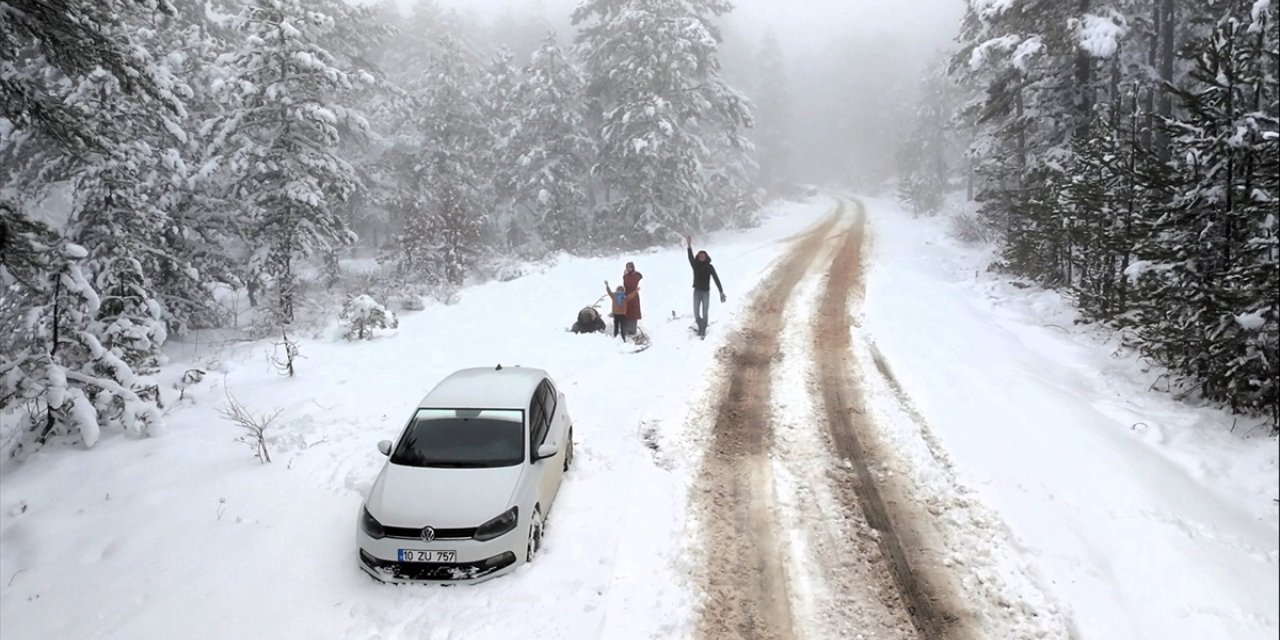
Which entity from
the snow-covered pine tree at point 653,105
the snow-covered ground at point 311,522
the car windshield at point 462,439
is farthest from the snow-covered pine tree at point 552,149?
the car windshield at point 462,439

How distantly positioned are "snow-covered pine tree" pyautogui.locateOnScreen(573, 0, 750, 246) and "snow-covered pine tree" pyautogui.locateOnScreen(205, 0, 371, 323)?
12357 mm

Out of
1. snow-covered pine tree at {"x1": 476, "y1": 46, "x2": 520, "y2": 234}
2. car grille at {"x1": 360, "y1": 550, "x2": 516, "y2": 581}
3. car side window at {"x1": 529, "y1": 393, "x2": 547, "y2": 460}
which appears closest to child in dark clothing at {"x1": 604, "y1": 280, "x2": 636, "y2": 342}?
car side window at {"x1": 529, "y1": 393, "x2": 547, "y2": 460}

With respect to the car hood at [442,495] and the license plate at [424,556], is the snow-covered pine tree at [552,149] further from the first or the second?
the license plate at [424,556]

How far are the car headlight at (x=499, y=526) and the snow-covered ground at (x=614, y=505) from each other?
0.49 meters

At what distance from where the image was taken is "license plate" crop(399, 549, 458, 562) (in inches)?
246

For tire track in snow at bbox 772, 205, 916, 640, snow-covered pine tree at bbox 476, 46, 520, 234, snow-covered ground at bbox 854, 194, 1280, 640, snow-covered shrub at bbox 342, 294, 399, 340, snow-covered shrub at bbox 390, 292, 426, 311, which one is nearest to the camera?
snow-covered ground at bbox 854, 194, 1280, 640

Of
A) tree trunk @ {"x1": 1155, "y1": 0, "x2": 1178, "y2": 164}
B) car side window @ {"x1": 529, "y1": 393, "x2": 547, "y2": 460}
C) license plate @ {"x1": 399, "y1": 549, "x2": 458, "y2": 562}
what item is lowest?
license plate @ {"x1": 399, "y1": 549, "x2": 458, "y2": 562}

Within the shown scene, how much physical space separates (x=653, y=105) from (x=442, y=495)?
23408 mm

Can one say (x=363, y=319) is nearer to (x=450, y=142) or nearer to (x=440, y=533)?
(x=440, y=533)

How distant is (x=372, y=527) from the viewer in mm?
6500

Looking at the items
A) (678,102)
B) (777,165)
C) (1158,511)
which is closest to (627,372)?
(1158,511)

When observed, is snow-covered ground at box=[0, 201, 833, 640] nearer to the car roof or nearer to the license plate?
the license plate

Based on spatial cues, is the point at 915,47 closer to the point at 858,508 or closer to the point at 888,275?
the point at 888,275

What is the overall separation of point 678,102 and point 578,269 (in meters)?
11.4
